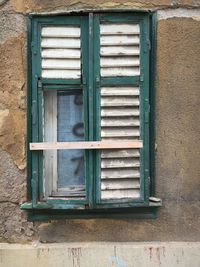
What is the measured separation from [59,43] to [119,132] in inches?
31.0

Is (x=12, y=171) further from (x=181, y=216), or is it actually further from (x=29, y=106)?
(x=181, y=216)

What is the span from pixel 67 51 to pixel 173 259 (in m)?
1.72

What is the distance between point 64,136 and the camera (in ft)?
12.3

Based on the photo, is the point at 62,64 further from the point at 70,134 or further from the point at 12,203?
the point at 12,203

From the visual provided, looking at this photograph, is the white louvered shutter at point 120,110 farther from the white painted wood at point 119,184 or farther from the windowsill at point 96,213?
the windowsill at point 96,213

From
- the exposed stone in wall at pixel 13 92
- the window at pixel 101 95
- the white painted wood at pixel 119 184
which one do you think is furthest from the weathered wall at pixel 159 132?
the white painted wood at pixel 119 184

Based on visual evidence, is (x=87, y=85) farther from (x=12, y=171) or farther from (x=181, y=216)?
(x=181, y=216)

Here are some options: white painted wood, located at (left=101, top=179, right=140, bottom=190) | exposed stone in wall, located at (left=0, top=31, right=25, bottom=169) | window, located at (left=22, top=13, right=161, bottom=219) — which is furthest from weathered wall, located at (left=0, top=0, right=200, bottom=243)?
white painted wood, located at (left=101, top=179, right=140, bottom=190)

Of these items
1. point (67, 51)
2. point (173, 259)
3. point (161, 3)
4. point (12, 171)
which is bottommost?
point (173, 259)

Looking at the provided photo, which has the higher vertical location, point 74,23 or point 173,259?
point 74,23

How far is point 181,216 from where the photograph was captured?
3656mm

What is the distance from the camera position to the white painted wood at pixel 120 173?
140 inches

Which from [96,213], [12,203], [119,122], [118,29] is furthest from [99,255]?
[118,29]

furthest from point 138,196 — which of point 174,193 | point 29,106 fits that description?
point 29,106
